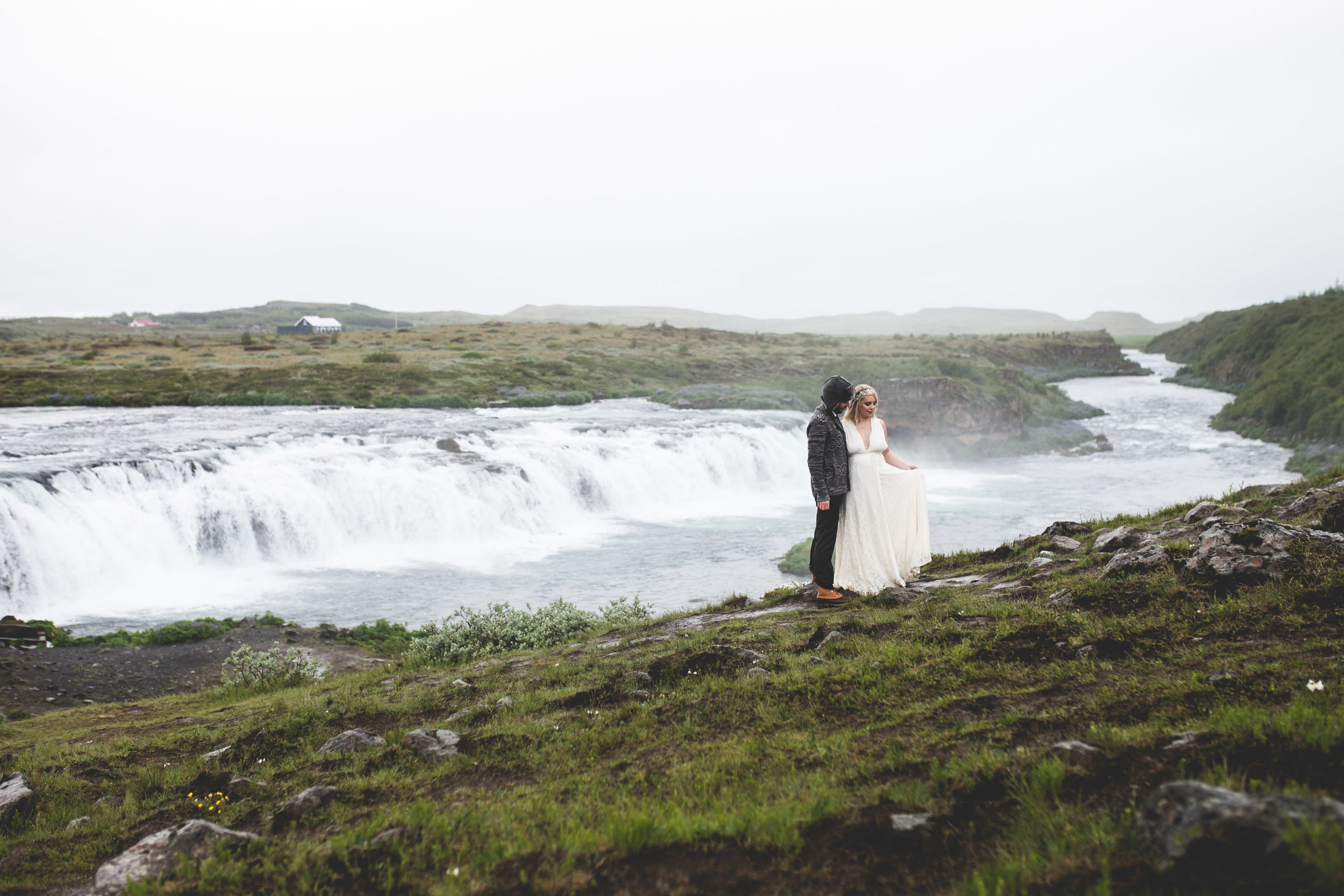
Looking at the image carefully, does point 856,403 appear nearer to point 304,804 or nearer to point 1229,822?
point 1229,822

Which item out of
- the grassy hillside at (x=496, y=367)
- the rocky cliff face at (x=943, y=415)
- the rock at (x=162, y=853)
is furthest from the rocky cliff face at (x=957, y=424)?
the rock at (x=162, y=853)

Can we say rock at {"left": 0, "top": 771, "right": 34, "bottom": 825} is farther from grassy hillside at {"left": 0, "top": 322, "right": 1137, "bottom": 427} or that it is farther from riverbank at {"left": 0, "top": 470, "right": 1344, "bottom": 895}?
grassy hillside at {"left": 0, "top": 322, "right": 1137, "bottom": 427}

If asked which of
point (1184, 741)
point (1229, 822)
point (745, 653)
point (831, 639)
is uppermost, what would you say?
point (1229, 822)

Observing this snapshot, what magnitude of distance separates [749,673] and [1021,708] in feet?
7.74

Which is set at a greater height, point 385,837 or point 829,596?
point 385,837

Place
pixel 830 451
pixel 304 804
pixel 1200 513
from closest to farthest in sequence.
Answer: pixel 304 804, pixel 830 451, pixel 1200 513

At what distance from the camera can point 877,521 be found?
857cm

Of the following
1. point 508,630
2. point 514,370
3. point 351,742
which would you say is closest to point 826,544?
point 508,630

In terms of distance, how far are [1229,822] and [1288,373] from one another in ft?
150

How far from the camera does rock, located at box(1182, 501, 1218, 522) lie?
29.6 ft

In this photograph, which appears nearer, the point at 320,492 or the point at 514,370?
the point at 320,492

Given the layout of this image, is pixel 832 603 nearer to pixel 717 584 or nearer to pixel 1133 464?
pixel 717 584

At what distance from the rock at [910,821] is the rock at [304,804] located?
354 centimetres

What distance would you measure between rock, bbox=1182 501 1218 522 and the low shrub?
11793 mm
